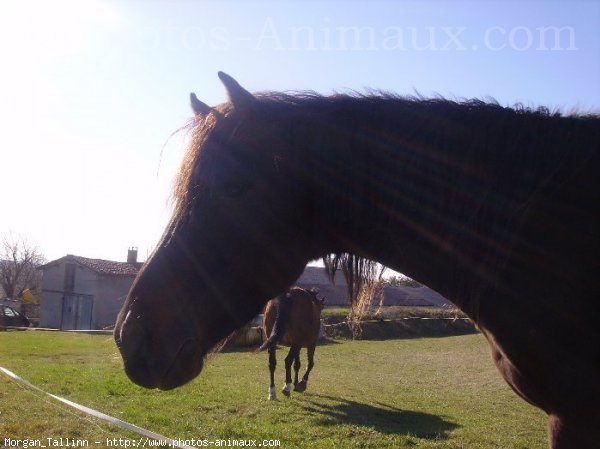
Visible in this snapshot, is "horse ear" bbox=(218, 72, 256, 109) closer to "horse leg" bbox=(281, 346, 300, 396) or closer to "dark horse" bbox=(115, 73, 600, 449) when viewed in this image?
"dark horse" bbox=(115, 73, 600, 449)

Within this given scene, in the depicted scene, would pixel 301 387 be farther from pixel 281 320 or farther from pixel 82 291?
pixel 82 291

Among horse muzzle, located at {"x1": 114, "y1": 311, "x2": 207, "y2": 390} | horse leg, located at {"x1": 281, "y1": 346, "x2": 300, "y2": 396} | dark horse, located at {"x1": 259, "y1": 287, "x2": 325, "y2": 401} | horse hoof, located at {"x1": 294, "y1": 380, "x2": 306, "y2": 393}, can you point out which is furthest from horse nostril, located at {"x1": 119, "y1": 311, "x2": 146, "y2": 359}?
horse hoof, located at {"x1": 294, "y1": 380, "x2": 306, "y2": 393}

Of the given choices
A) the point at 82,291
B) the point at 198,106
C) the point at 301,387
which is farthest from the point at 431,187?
the point at 82,291

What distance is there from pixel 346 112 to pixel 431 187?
443mm

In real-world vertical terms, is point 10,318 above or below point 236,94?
below

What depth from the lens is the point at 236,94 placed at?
1930 millimetres

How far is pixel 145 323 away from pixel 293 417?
23.3ft

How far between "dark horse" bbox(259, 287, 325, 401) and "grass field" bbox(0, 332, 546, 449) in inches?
23.2

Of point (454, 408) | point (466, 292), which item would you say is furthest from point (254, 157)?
point (454, 408)

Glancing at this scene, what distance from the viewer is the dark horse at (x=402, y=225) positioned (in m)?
1.73

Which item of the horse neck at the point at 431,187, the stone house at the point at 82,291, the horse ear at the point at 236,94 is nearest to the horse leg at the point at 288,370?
the horse neck at the point at 431,187

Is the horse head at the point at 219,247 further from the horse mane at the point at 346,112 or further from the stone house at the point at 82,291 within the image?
the stone house at the point at 82,291

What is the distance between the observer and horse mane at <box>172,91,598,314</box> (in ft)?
6.41

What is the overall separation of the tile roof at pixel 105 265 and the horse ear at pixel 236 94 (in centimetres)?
3674
